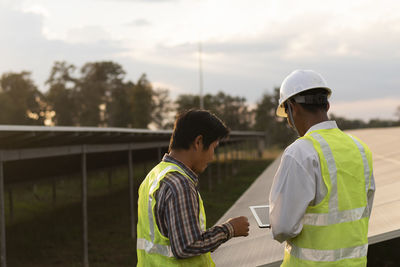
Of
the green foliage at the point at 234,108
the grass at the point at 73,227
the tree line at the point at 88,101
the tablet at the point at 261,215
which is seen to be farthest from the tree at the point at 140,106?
the tablet at the point at 261,215

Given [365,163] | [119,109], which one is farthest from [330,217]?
[119,109]

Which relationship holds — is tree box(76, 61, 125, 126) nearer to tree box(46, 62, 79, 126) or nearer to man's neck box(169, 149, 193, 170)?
tree box(46, 62, 79, 126)

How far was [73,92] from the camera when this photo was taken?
58.4 m

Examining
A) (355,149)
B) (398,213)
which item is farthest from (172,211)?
(398,213)

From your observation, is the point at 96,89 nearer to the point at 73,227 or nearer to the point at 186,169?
the point at 73,227

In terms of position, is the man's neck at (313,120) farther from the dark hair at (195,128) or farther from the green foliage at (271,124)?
the green foliage at (271,124)

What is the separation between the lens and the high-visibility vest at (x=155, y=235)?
206cm

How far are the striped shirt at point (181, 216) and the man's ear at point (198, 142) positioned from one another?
7.9 inches

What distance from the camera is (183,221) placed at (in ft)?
6.40

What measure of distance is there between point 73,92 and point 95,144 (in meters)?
49.9

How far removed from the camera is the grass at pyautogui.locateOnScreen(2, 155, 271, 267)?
36.9 ft

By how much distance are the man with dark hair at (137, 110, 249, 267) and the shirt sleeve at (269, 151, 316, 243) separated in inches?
7.7

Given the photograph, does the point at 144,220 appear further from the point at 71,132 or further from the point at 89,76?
the point at 89,76

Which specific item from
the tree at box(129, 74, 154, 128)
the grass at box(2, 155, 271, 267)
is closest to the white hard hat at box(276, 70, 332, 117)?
the grass at box(2, 155, 271, 267)
